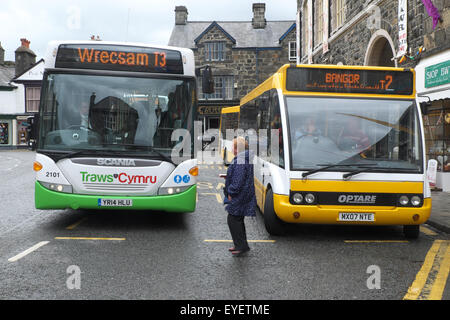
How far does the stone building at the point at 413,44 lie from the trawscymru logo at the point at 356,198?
121 inches

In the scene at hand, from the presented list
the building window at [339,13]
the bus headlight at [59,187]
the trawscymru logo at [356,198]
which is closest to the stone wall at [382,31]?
the building window at [339,13]

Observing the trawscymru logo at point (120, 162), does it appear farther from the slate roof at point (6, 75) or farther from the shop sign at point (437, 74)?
the slate roof at point (6, 75)

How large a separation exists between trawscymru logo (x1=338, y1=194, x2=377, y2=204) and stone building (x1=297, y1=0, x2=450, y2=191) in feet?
10.1

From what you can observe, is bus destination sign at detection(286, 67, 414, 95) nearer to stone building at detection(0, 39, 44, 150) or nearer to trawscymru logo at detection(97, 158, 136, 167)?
trawscymru logo at detection(97, 158, 136, 167)

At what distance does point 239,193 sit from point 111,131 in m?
2.47

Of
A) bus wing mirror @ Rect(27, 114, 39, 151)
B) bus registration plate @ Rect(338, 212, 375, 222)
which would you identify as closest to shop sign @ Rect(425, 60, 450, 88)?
bus registration plate @ Rect(338, 212, 375, 222)

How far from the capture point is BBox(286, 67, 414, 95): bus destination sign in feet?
22.9

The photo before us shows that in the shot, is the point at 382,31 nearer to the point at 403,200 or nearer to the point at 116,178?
the point at 403,200

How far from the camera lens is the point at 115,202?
278 inches

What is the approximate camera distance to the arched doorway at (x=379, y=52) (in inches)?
615

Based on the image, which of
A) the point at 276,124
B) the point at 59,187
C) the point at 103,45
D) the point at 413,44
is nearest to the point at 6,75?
the point at 413,44
